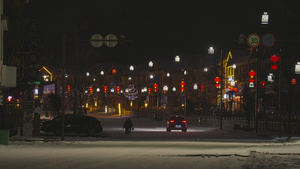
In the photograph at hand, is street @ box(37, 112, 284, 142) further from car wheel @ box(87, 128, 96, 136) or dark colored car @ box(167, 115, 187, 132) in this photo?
dark colored car @ box(167, 115, 187, 132)

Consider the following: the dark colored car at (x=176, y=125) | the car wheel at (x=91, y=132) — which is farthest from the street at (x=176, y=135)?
the dark colored car at (x=176, y=125)

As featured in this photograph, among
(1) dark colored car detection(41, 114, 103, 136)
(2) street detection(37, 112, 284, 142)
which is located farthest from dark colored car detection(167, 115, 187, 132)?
(1) dark colored car detection(41, 114, 103, 136)

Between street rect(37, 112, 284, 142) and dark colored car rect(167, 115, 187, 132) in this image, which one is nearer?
street rect(37, 112, 284, 142)

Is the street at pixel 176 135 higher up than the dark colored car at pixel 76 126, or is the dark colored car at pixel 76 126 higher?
the dark colored car at pixel 76 126

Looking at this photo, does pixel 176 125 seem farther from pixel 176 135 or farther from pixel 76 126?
pixel 76 126

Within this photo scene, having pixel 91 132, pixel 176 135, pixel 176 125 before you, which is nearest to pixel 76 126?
pixel 91 132

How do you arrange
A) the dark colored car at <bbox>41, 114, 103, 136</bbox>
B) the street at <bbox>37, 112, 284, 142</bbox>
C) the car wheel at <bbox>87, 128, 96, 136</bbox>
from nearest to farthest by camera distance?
the street at <bbox>37, 112, 284, 142</bbox> → the car wheel at <bbox>87, 128, 96, 136</bbox> → the dark colored car at <bbox>41, 114, 103, 136</bbox>

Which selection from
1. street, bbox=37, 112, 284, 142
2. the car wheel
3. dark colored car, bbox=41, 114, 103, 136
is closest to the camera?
street, bbox=37, 112, 284, 142

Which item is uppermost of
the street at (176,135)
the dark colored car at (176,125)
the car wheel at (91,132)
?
the dark colored car at (176,125)

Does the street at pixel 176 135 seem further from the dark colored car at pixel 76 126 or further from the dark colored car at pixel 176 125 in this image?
the dark colored car at pixel 176 125

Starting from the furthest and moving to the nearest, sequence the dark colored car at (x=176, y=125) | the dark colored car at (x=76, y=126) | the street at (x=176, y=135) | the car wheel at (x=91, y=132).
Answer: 1. the dark colored car at (x=176, y=125)
2. the dark colored car at (x=76, y=126)
3. the car wheel at (x=91, y=132)
4. the street at (x=176, y=135)

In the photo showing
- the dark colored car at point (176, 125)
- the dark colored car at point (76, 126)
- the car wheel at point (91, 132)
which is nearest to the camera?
the car wheel at point (91, 132)

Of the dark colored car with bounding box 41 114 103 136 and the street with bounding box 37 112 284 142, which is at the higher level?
the dark colored car with bounding box 41 114 103 136

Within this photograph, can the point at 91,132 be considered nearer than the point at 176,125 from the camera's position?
Yes
